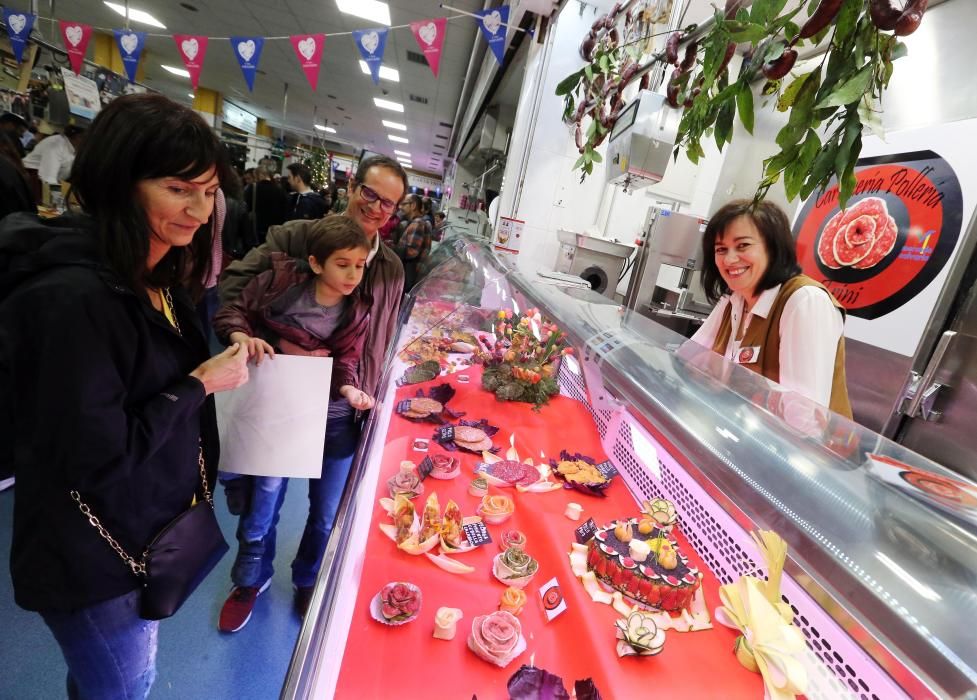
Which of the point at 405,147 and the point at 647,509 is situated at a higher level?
the point at 405,147

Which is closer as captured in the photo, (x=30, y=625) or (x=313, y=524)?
(x=30, y=625)

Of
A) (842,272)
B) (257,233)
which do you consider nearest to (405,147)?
(257,233)

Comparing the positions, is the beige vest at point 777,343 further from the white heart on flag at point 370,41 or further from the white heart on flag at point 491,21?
the white heart on flag at point 370,41

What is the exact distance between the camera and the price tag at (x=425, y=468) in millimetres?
1613

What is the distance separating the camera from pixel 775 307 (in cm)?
184

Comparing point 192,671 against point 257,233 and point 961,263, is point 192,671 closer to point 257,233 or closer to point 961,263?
point 961,263

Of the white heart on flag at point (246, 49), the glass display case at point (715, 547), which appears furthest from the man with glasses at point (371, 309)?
the white heart on flag at point (246, 49)

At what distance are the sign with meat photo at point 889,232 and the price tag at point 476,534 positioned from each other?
283 cm

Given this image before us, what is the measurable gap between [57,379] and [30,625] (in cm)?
186

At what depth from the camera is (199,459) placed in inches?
50.9

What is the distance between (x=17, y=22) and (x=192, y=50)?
2.55 meters

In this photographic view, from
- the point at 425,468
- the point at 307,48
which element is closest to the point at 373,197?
the point at 425,468

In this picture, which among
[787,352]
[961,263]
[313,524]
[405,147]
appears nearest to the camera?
→ [787,352]

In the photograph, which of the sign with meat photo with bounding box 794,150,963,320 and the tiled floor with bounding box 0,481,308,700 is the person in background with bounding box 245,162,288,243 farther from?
the sign with meat photo with bounding box 794,150,963,320
